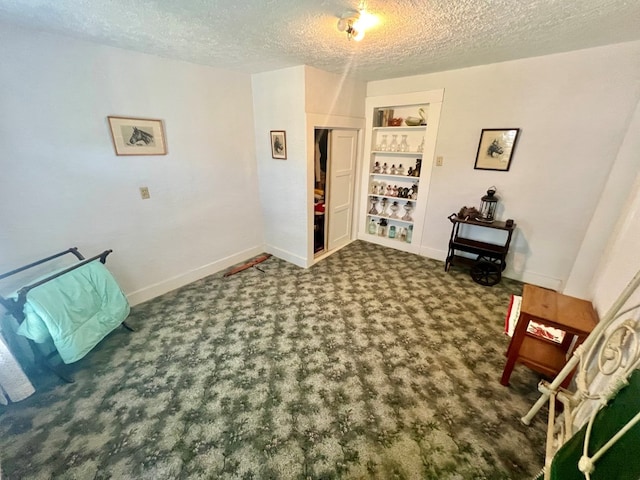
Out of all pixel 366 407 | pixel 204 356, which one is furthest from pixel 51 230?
Result: pixel 366 407

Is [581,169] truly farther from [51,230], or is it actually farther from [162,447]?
[51,230]

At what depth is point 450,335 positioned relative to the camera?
7.30 feet

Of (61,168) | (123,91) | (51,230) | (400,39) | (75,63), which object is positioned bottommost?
(51,230)

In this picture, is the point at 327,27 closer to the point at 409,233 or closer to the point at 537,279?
the point at 409,233

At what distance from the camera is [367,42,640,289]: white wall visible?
2295 millimetres

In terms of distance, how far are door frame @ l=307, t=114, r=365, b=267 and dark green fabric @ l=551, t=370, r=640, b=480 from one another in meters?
2.76

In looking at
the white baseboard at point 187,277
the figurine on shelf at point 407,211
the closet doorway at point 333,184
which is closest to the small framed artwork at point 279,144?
the closet doorway at point 333,184

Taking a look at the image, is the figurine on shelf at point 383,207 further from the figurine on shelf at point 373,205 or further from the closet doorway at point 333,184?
the closet doorway at point 333,184

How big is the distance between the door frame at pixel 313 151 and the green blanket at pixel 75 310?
6.64ft

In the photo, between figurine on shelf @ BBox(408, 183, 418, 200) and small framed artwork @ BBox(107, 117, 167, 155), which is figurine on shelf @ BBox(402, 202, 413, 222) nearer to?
figurine on shelf @ BBox(408, 183, 418, 200)

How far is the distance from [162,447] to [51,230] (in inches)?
75.2

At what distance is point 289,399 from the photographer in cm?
167

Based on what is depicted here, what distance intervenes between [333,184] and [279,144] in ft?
2.98

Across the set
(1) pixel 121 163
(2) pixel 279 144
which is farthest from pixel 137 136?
(2) pixel 279 144
